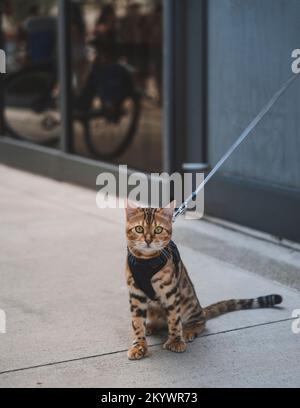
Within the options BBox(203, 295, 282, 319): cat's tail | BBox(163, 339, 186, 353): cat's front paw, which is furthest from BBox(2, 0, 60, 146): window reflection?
BBox(163, 339, 186, 353): cat's front paw

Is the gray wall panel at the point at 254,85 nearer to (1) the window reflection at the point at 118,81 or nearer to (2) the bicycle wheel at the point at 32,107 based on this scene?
(1) the window reflection at the point at 118,81

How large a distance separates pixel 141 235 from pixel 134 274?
223 mm

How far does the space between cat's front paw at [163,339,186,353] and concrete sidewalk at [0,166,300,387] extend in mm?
35

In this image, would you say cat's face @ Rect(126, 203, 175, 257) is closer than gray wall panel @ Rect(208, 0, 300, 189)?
Yes

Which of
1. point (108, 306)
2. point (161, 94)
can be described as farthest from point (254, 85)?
point (108, 306)

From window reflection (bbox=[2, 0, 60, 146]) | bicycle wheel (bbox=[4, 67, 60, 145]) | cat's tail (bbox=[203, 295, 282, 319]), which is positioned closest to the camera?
cat's tail (bbox=[203, 295, 282, 319])

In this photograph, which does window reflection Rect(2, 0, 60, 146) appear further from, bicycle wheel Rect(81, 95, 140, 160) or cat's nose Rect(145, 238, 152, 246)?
cat's nose Rect(145, 238, 152, 246)

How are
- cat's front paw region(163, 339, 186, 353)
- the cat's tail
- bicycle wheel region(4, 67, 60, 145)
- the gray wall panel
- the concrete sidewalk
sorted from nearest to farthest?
1. the concrete sidewalk
2. cat's front paw region(163, 339, 186, 353)
3. the cat's tail
4. the gray wall panel
5. bicycle wheel region(4, 67, 60, 145)

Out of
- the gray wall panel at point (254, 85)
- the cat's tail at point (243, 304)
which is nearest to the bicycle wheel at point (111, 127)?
the gray wall panel at point (254, 85)

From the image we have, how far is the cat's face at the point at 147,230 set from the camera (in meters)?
3.98

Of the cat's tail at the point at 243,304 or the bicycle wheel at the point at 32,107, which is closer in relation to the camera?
the cat's tail at the point at 243,304

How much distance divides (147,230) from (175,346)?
626 millimetres

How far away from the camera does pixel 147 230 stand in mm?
3980

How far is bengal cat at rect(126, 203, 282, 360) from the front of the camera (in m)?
4.00
